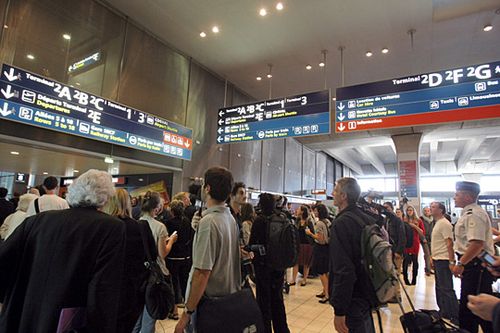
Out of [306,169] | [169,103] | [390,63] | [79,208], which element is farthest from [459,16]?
[306,169]

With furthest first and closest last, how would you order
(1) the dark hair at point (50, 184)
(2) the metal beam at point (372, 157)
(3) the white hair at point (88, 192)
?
(2) the metal beam at point (372, 157) → (1) the dark hair at point (50, 184) → (3) the white hair at point (88, 192)

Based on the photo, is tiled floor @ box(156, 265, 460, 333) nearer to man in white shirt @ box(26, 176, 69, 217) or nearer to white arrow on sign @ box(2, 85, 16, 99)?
man in white shirt @ box(26, 176, 69, 217)

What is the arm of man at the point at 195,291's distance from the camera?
5.35 ft

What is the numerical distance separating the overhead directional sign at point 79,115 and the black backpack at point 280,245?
12.3 ft

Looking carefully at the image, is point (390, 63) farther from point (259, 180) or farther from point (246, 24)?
point (259, 180)

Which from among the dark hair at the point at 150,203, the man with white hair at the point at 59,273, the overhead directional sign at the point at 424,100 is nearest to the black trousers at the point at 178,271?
the dark hair at the point at 150,203

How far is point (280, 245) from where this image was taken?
286 centimetres

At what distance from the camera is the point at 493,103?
179 inches

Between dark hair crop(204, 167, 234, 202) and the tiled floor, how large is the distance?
2.49m

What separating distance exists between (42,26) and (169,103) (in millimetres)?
2758

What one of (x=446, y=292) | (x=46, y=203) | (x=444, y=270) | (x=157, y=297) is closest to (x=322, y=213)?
(x=444, y=270)

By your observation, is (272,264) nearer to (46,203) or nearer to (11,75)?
(46,203)

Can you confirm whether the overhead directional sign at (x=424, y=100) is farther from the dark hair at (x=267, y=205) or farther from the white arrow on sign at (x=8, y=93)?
the white arrow on sign at (x=8, y=93)

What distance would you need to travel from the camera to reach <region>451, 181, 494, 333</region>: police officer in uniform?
2.75m
